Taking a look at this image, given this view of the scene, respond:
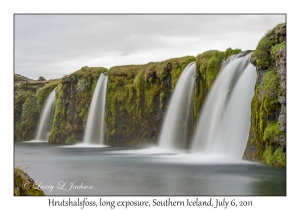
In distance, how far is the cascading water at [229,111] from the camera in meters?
20.4

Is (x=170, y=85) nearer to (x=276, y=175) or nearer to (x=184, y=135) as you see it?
(x=184, y=135)

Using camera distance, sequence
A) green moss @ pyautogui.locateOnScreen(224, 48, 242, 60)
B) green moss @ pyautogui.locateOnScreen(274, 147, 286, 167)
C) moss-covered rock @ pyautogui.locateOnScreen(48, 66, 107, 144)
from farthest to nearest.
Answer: moss-covered rock @ pyautogui.locateOnScreen(48, 66, 107, 144) < green moss @ pyautogui.locateOnScreen(224, 48, 242, 60) < green moss @ pyautogui.locateOnScreen(274, 147, 286, 167)

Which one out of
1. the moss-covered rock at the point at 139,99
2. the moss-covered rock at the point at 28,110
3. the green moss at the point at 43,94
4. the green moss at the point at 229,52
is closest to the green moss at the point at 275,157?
the green moss at the point at 229,52

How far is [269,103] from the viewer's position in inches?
691

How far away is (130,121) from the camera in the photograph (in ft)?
125

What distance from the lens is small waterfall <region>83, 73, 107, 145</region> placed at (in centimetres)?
4003

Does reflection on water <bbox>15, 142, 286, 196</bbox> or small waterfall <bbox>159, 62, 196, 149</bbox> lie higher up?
small waterfall <bbox>159, 62, 196, 149</bbox>

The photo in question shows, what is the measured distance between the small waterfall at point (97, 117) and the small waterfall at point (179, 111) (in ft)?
32.8

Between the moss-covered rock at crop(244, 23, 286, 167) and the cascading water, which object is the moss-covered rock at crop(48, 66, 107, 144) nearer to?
the cascading water

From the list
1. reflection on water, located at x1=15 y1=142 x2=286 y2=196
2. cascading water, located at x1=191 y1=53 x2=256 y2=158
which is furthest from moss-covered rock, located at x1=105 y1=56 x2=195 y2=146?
reflection on water, located at x1=15 y1=142 x2=286 y2=196

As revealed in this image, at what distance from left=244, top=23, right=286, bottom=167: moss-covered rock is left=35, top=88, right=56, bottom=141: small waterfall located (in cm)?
3449

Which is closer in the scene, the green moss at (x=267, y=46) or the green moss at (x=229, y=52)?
the green moss at (x=267, y=46)

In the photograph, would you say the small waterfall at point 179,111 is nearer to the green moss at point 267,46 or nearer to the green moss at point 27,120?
the green moss at point 267,46
